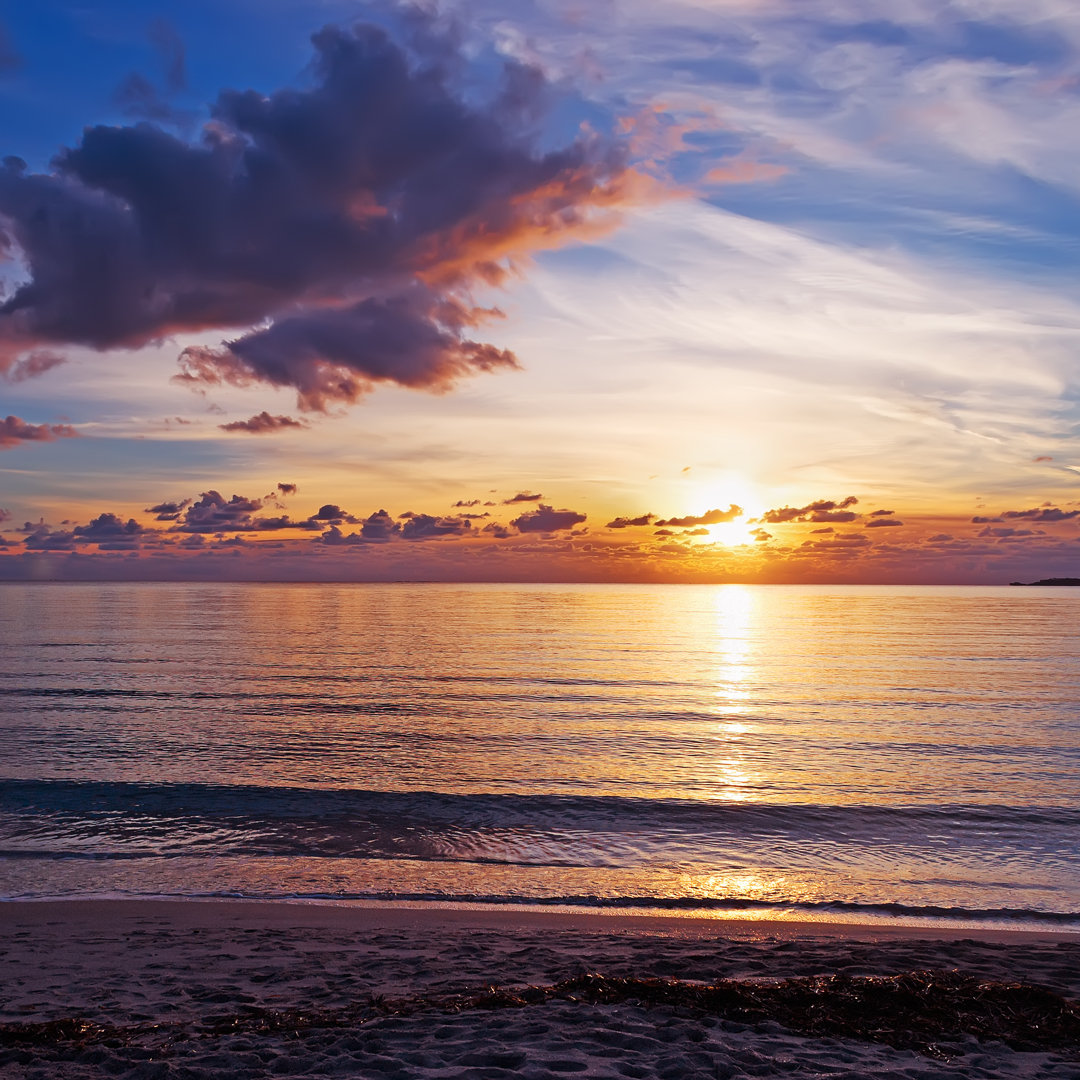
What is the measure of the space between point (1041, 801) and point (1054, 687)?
25464mm

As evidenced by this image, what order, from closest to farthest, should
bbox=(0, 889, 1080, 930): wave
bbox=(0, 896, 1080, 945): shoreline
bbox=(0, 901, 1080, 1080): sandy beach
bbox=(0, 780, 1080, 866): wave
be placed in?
bbox=(0, 901, 1080, 1080): sandy beach < bbox=(0, 896, 1080, 945): shoreline < bbox=(0, 889, 1080, 930): wave < bbox=(0, 780, 1080, 866): wave

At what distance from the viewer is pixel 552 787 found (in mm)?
21219

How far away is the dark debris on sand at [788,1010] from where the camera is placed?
7.96 metres

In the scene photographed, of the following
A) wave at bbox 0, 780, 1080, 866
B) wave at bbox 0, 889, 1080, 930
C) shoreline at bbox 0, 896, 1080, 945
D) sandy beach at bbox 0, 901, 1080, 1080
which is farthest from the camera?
wave at bbox 0, 780, 1080, 866

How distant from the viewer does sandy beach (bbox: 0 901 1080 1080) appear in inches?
290

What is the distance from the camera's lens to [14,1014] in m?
8.45

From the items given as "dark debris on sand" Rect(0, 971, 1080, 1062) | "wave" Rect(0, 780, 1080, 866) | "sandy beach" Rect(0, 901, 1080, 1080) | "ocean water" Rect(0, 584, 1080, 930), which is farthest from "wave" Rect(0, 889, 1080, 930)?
"dark debris on sand" Rect(0, 971, 1080, 1062)

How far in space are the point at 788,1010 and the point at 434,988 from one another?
13.2 feet

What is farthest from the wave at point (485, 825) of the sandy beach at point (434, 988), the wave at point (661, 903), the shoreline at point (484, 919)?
the sandy beach at point (434, 988)

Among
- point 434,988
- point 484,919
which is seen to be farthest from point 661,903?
point 434,988

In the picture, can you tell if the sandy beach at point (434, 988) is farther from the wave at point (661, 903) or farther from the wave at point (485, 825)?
the wave at point (485, 825)

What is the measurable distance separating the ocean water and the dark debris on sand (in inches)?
163

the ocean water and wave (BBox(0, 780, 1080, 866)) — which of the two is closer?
the ocean water

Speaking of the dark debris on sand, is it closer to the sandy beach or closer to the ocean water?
the sandy beach
